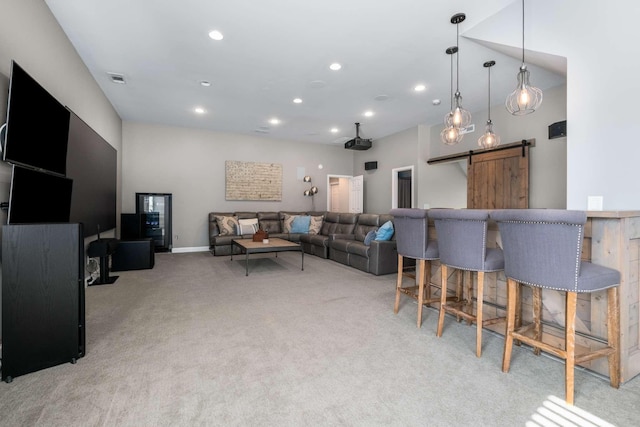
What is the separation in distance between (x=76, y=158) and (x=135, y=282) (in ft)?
5.92

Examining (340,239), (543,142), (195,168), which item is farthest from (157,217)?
(543,142)

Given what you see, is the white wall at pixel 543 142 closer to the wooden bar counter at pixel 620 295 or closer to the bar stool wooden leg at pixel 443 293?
the wooden bar counter at pixel 620 295

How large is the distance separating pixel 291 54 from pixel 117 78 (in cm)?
269

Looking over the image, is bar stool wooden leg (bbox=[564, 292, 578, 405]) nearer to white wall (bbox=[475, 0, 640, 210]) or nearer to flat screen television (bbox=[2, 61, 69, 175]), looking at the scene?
white wall (bbox=[475, 0, 640, 210])

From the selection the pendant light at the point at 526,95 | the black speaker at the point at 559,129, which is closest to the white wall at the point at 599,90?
the pendant light at the point at 526,95

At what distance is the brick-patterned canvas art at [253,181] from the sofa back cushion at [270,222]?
62 cm

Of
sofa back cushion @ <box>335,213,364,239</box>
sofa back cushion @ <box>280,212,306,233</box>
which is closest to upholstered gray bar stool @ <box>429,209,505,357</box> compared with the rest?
sofa back cushion @ <box>335,213,364,239</box>

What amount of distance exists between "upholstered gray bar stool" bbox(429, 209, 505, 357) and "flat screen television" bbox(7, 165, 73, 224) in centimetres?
298

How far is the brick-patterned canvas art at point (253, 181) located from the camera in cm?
746

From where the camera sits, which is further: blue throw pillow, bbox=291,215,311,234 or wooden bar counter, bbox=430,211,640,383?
blue throw pillow, bbox=291,215,311,234

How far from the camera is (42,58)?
2684 mm

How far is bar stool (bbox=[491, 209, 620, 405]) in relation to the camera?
5.17 feet

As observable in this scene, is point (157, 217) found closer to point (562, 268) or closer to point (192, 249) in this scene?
point (192, 249)

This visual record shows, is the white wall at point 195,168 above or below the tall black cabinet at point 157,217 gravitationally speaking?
above
